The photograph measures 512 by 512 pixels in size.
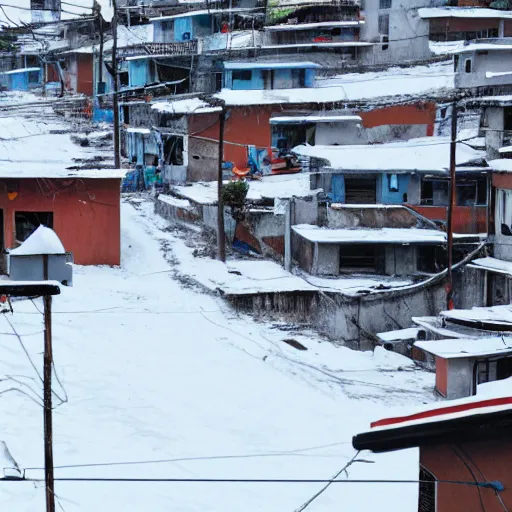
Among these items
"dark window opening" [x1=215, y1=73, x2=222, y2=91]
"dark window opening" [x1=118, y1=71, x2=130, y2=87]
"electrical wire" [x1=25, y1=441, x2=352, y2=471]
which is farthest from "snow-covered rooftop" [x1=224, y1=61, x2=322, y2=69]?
"electrical wire" [x1=25, y1=441, x2=352, y2=471]

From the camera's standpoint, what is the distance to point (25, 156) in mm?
31203

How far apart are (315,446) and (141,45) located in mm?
34117

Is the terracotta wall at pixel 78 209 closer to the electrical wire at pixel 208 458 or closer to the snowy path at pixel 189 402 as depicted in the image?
the snowy path at pixel 189 402

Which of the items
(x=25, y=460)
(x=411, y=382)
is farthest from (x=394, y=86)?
(x=25, y=460)

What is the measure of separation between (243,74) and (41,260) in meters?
30.9

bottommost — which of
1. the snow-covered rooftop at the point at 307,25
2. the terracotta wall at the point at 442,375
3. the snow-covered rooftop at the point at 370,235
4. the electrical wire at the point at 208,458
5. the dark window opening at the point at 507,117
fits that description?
the terracotta wall at the point at 442,375

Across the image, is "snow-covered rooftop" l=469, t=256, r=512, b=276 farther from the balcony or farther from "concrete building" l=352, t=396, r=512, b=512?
the balcony

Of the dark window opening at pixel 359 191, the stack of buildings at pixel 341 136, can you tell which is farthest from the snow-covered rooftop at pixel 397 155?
the dark window opening at pixel 359 191

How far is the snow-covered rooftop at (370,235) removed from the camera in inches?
1116

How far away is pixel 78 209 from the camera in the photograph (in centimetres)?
2512

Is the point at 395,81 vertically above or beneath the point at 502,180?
above

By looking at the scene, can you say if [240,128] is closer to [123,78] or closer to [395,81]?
[395,81]

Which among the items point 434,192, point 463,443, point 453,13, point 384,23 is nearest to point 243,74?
point 384,23

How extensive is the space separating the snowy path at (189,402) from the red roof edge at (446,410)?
1533mm
